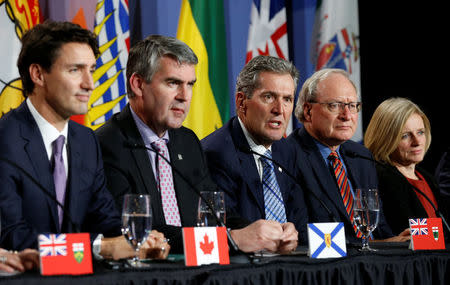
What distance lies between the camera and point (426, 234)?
2.80 meters

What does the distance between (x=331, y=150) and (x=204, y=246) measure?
72.2 inches

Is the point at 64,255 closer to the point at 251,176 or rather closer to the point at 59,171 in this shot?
the point at 59,171

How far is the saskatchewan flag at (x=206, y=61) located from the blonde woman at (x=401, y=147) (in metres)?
1.06

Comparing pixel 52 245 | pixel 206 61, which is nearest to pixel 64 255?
pixel 52 245

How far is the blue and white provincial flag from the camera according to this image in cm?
238

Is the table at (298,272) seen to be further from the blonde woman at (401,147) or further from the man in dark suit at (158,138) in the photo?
the blonde woman at (401,147)

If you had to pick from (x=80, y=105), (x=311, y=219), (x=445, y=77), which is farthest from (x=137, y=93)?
(x=445, y=77)

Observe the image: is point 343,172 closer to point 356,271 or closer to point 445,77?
point 356,271

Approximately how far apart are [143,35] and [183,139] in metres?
1.34

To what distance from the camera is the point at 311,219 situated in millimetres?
3518

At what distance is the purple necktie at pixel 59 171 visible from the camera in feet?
Result: 8.05

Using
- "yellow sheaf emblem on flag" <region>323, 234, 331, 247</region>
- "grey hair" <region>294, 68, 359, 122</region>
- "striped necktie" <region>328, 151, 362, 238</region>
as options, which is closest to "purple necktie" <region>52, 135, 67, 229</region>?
"yellow sheaf emblem on flag" <region>323, 234, 331, 247</region>

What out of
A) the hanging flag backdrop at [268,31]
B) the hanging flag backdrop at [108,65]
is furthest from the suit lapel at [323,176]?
the hanging flag backdrop at [268,31]

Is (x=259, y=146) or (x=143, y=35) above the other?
(x=143, y=35)
